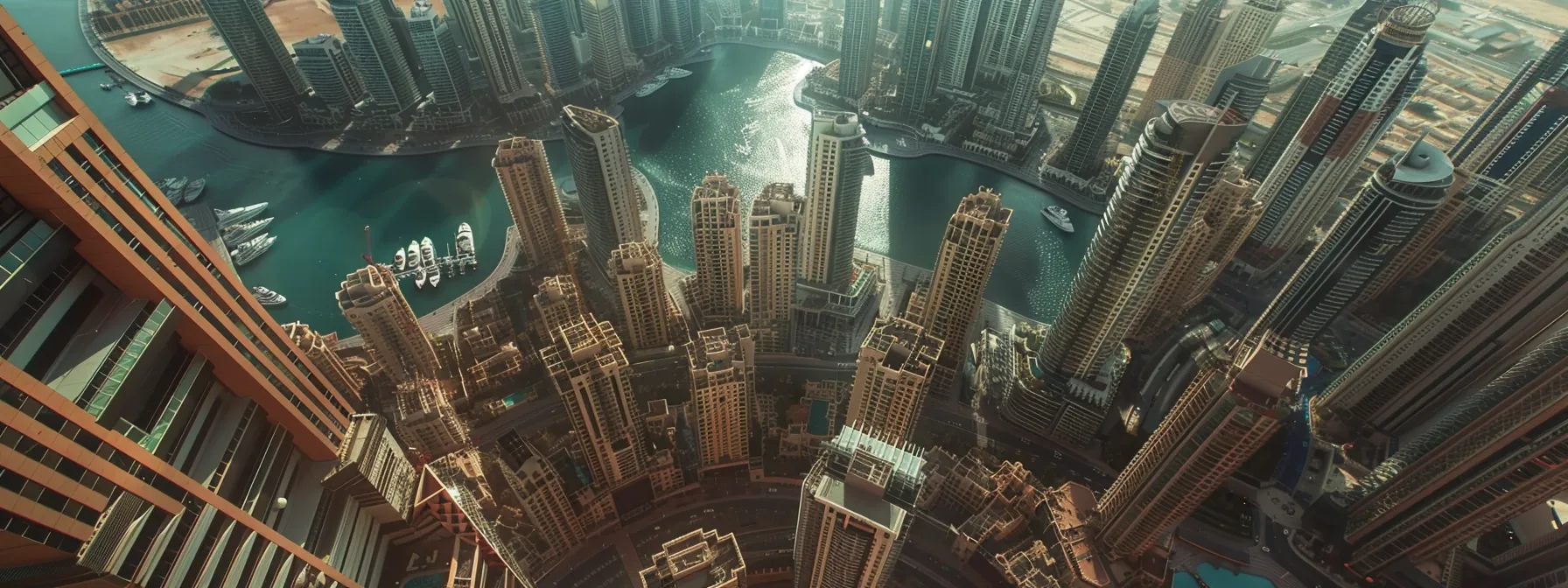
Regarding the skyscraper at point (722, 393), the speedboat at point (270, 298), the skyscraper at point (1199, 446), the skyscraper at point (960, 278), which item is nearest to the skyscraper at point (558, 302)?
the skyscraper at point (722, 393)

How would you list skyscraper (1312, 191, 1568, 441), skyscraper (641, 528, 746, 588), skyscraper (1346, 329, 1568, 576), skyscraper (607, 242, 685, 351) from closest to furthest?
skyscraper (641, 528, 746, 588) → skyscraper (1346, 329, 1568, 576) → skyscraper (1312, 191, 1568, 441) → skyscraper (607, 242, 685, 351)

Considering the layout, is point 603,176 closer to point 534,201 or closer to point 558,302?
point 534,201

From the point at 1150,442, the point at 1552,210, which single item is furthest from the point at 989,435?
the point at 1552,210

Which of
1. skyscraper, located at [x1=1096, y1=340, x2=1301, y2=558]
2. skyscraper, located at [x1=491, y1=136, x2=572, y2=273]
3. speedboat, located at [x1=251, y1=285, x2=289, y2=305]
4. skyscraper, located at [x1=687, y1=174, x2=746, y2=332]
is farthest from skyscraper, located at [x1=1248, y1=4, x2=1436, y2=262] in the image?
speedboat, located at [x1=251, y1=285, x2=289, y2=305]

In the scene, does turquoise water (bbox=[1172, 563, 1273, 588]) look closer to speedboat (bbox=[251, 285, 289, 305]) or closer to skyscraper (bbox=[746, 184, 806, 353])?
skyscraper (bbox=[746, 184, 806, 353])

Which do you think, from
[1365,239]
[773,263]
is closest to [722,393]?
[773,263]

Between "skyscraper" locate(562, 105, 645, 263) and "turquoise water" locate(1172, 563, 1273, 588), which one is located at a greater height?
"skyscraper" locate(562, 105, 645, 263)
